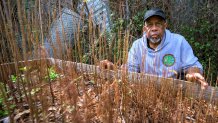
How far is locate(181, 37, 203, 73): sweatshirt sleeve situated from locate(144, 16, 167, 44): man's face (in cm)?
19

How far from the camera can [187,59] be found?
172 cm

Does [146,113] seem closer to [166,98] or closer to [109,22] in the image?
[166,98]

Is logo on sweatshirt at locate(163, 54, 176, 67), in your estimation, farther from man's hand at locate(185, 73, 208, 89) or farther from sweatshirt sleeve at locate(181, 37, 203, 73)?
man's hand at locate(185, 73, 208, 89)

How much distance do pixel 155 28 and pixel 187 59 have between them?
0.33m

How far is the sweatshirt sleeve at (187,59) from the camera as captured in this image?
1.68m

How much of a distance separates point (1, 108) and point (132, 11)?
9.35 feet

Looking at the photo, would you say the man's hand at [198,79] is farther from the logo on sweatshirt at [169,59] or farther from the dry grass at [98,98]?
the logo on sweatshirt at [169,59]

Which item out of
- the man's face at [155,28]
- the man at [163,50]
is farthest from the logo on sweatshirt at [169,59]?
the man's face at [155,28]

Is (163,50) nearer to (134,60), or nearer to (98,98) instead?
(134,60)

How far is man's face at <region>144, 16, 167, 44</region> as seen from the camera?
5.82 ft

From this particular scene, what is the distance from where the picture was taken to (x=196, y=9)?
10.9ft

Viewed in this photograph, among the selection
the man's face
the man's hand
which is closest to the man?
the man's face

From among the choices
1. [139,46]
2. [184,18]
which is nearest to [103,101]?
[139,46]

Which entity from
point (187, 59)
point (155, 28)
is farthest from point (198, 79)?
point (155, 28)
